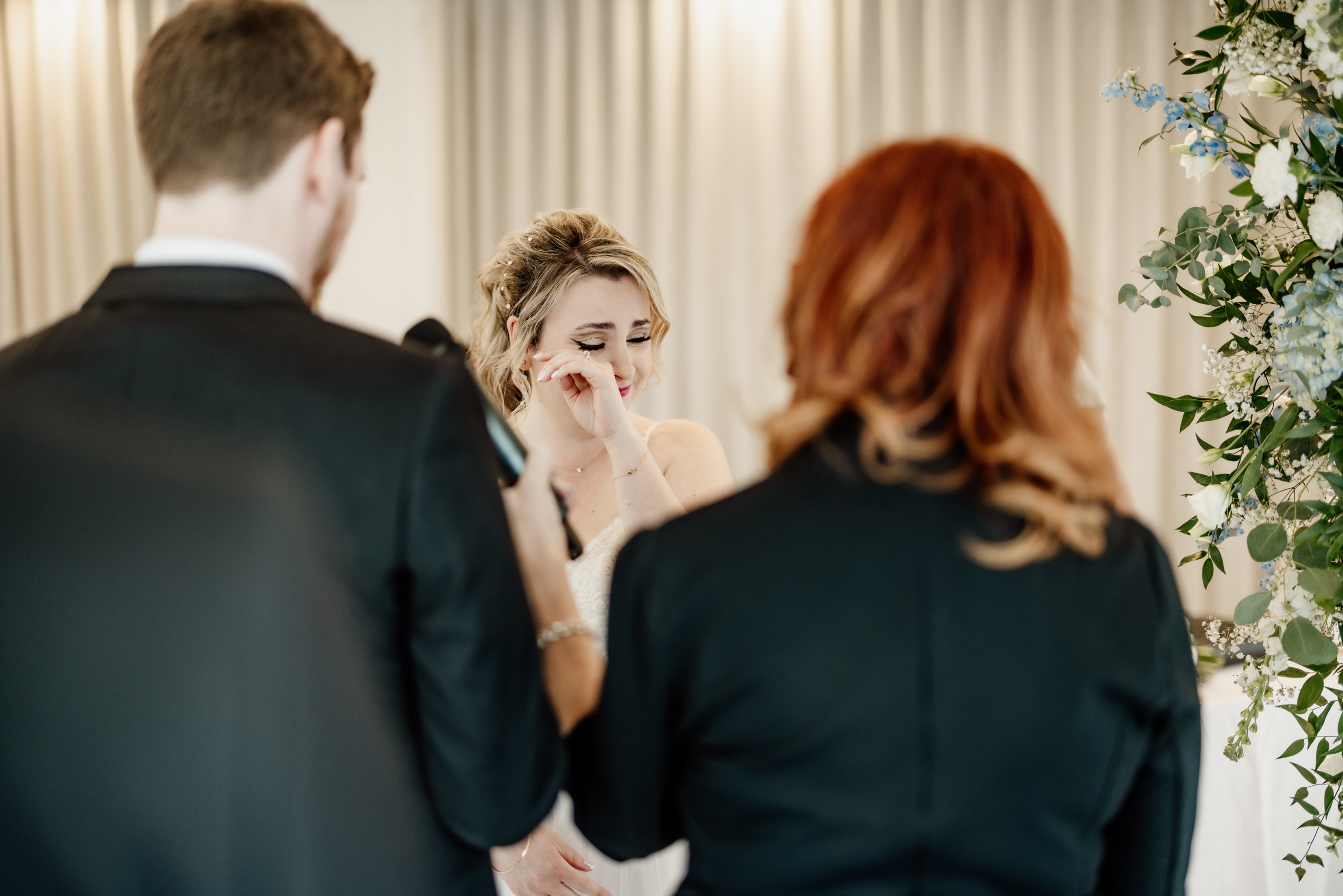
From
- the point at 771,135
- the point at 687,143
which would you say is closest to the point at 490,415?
the point at 771,135

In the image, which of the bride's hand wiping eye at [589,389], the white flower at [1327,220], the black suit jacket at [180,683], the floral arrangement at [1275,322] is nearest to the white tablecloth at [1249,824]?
the floral arrangement at [1275,322]

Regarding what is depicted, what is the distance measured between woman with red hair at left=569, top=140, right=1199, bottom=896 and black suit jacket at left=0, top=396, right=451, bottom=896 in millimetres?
274

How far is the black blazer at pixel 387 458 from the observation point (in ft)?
2.79

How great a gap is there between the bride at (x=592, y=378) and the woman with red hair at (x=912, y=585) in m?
0.97

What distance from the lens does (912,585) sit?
0.83m

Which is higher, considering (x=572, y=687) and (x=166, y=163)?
(x=166, y=163)

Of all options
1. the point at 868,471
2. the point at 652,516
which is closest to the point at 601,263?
the point at 652,516

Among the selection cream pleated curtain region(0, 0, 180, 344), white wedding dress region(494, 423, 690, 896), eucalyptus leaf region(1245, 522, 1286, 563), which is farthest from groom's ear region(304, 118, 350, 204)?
cream pleated curtain region(0, 0, 180, 344)

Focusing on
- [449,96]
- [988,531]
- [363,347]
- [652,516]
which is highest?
[449,96]

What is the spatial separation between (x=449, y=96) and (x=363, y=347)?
12.9 ft

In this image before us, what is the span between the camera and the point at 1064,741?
2.82ft

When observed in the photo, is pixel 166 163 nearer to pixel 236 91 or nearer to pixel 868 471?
pixel 236 91

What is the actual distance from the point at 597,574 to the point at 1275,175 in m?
1.46

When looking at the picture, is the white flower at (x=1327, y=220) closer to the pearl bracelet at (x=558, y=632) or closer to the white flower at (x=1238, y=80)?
the white flower at (x=1238, y=80)
